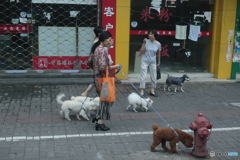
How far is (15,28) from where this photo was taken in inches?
→ 403

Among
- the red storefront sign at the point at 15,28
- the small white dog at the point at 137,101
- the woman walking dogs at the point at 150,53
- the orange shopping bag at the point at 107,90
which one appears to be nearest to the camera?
the orange shopping bag at the point at 107,90

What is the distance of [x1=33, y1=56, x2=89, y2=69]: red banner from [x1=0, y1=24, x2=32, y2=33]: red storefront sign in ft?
2.89

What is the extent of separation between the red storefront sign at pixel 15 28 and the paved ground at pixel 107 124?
1762 mm

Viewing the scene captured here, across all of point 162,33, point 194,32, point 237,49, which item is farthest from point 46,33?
point 237,49

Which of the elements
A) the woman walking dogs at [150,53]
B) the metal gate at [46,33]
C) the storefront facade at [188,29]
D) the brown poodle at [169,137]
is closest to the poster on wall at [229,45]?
the storefront facade at [188,29]

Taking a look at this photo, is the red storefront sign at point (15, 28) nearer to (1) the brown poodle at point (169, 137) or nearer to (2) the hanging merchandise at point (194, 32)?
(2) the hanging merchandise at point (194, 32)

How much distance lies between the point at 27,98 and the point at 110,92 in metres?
3.26

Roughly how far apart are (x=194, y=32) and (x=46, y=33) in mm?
4867

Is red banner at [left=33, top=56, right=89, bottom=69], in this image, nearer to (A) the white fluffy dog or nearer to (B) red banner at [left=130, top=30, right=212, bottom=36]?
(B) red banner at [left=130, top=30, right=212, bottom=36]

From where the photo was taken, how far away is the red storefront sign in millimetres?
10160

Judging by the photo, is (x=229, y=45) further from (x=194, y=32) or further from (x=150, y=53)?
(x=150, y=53)

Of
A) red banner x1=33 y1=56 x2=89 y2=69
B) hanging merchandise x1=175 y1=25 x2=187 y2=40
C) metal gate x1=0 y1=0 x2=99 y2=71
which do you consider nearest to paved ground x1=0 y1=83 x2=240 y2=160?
red banner x1=33 y1=56 x2=89 y2=69

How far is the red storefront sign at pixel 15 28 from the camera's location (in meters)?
→ 10.2

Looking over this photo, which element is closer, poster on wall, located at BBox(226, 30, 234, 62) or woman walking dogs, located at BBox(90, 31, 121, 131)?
woman walking dogs, located at BBox(90, 31, 121, 131)
